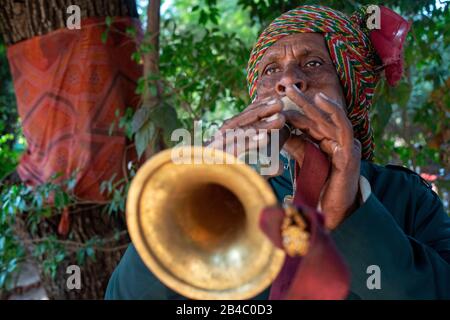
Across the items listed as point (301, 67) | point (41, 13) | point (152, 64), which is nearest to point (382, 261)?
point (301, 67)

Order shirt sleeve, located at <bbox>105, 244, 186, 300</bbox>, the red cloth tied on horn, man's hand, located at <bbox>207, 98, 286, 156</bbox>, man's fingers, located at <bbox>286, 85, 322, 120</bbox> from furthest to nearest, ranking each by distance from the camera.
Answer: shirt sleeve, located at <bbox>105, 244, 186, 300</bbox> → man's fingers, located at <bbox>286, 85, 322, 120</bbox> → man's hand, located at <bbox>207, 98, 286, 156</bbox> → the red cloth tied on horn

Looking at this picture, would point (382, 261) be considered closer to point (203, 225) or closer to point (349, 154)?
point (349, 154)

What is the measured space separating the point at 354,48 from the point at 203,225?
996 mm

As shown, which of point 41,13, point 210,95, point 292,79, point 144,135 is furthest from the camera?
point 210,95

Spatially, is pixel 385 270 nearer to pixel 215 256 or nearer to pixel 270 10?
pixel 215 256

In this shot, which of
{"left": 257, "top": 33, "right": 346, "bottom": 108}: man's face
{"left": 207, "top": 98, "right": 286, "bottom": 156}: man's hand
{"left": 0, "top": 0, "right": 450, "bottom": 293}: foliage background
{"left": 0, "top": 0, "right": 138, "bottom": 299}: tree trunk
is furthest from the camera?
{"left": 0, "top": 0, "right": 138, "bottom": 299}: tree trunk

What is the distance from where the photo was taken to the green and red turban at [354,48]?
6.64 feet

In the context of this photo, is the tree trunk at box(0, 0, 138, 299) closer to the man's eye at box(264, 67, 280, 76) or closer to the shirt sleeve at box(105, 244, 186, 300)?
the man's eye at box(264, 67, 280, 76)

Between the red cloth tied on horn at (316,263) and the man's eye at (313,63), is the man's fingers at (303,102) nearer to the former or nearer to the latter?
the red cloth tied on horn at (316,263)

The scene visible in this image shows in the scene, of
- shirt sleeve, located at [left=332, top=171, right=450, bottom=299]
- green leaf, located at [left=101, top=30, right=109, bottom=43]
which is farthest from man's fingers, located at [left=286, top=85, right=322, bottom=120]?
green leaf, located at [left=101, top=30, right=109, bottom=43]

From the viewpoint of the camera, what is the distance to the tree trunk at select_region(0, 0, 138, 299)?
3289mm

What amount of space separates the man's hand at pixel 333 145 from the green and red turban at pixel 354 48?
0.51m

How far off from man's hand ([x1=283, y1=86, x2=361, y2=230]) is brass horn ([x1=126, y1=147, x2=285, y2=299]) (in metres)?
0.28

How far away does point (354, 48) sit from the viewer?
2068 millimetres
